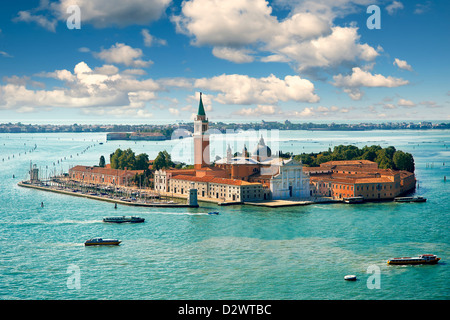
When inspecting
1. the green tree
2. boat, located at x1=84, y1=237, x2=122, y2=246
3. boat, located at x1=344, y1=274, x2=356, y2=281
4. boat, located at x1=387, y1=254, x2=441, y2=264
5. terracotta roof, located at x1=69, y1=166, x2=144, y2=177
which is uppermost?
the green tree

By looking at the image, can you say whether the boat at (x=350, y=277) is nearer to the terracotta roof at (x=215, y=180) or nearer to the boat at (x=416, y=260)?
the boat at (x=416, y=260)

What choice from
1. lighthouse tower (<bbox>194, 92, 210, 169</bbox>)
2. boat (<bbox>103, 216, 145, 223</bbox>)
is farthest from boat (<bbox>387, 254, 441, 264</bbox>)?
lighthouse tower (<bbox>194, 92, 210, 169</bbox>)

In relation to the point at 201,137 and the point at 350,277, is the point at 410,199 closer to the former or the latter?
the point at 201,137

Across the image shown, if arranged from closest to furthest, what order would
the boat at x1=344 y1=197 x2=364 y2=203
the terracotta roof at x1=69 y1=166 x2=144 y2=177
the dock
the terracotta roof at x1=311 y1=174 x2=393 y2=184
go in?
the dock < the boat at x1=344 y1=197 x2=364 y2=203 < the terracotta roof at x1=311 y1=174 x2=393 y2=184 < the terracotta roof at x1=69 y1=166 x2=144 y2=177

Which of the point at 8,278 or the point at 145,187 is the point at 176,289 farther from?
the point at 145,187

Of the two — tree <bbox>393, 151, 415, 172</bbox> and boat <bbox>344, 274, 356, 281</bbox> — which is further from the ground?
tree <bbox>393, 151, 415, 172</bbox>

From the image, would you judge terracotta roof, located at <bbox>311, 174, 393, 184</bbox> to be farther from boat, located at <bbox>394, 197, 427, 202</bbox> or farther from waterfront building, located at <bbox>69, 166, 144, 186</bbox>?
waterfront building, located at <bbox>69, 166, 144, 186</bbox>
